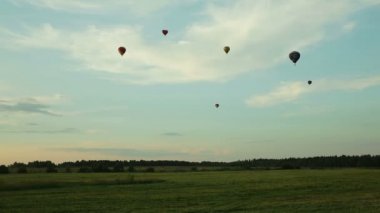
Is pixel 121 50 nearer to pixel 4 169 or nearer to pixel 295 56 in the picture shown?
pixel 295 56

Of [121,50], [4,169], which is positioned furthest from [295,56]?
[4,169]

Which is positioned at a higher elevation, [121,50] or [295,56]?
[121,50]

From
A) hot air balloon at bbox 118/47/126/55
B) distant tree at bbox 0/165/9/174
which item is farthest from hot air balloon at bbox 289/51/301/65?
distant tree at bbox 0/165/9/174

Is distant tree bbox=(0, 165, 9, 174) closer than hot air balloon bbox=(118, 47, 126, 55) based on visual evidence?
No

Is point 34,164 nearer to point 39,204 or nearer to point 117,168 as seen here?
point 117,168

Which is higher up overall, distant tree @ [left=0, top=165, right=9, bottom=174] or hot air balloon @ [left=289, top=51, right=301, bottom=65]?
hot air balloon @ [left=289, top=51, right=301, bottom=65]

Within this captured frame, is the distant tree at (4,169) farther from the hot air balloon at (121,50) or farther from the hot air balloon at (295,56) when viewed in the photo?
the hot air balloon at (295,56)

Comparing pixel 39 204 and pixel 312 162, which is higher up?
pixel 312 162

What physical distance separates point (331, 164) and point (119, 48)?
14985 cm

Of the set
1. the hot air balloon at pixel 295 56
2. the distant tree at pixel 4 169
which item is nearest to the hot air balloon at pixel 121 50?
the hot air balloon at pixel 295 56

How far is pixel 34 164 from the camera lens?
157500mm

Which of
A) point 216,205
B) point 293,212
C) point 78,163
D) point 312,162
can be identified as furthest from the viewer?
point 312,162

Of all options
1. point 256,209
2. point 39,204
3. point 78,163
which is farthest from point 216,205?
point 78,163

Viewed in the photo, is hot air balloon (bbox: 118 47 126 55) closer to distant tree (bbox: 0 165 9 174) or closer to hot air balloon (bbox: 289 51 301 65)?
hot air balloon (bbox: 289 51 301 65)
